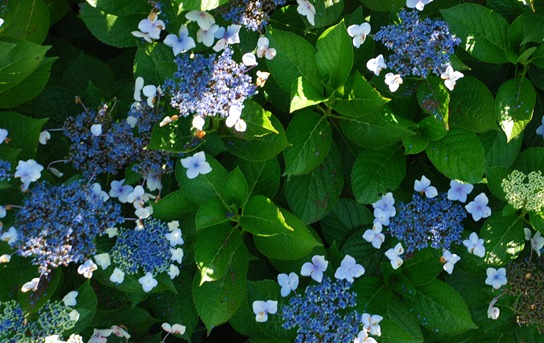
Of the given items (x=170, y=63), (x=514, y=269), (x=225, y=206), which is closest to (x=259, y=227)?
(x=225, y=206)

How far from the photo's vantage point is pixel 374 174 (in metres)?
1.85

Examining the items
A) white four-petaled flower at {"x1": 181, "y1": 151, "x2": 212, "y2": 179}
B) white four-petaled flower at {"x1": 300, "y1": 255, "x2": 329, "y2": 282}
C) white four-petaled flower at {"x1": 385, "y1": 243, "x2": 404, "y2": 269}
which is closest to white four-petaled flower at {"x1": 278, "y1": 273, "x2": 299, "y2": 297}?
white four-petaled flower at {"x1": 300, "y1": 255, "x2": 329, "y2": 282}

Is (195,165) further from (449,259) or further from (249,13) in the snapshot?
(449,259)

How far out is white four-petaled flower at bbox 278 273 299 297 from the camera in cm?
189

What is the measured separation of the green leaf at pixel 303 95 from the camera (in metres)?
1.65

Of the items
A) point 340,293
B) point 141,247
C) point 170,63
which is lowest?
point 340,293

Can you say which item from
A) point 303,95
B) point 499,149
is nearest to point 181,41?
point 303,95

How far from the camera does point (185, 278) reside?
1.94m

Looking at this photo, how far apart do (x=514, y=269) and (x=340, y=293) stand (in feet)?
1.62

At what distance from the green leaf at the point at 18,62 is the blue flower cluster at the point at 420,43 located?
877mm

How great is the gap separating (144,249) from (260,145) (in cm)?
40

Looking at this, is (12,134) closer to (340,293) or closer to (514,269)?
(340,293)

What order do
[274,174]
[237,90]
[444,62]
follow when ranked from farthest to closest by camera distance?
[274,174]
[444,62]
[237,90]

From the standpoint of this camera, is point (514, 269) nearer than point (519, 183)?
No
